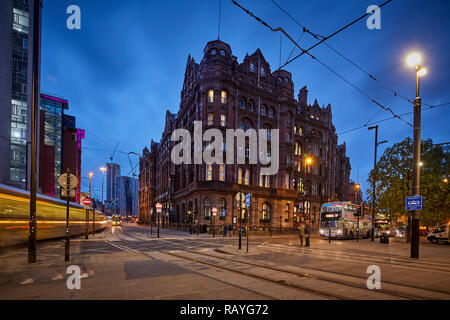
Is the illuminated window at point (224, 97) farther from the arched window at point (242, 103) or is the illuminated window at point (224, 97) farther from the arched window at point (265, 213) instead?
the arched window at point (265, 213)

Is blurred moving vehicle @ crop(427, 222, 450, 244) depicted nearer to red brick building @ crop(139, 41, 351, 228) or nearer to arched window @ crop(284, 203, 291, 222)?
red brick building @ crop(139, 41, 351, 228)

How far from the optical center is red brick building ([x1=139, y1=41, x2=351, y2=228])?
38.6 metres

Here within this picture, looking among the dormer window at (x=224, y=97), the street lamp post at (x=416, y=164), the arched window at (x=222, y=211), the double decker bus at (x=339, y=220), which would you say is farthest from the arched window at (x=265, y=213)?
the street lamp post at (x=416, y=164)

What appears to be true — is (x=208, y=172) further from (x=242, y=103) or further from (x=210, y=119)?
(x=242, y=103)

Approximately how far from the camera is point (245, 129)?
42.6 meters


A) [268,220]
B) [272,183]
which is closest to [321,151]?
[272,183]

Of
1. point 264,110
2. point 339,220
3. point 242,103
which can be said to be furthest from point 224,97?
point 339,220

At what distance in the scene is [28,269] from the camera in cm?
817

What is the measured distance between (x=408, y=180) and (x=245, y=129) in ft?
83.8

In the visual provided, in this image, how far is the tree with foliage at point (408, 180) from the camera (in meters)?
21.2

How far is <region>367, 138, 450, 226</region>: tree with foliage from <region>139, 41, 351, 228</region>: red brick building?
1331cm

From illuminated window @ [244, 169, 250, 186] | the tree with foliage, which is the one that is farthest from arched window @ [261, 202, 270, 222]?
the tree with foliage

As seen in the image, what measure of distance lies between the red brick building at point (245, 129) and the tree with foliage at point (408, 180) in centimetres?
1331
